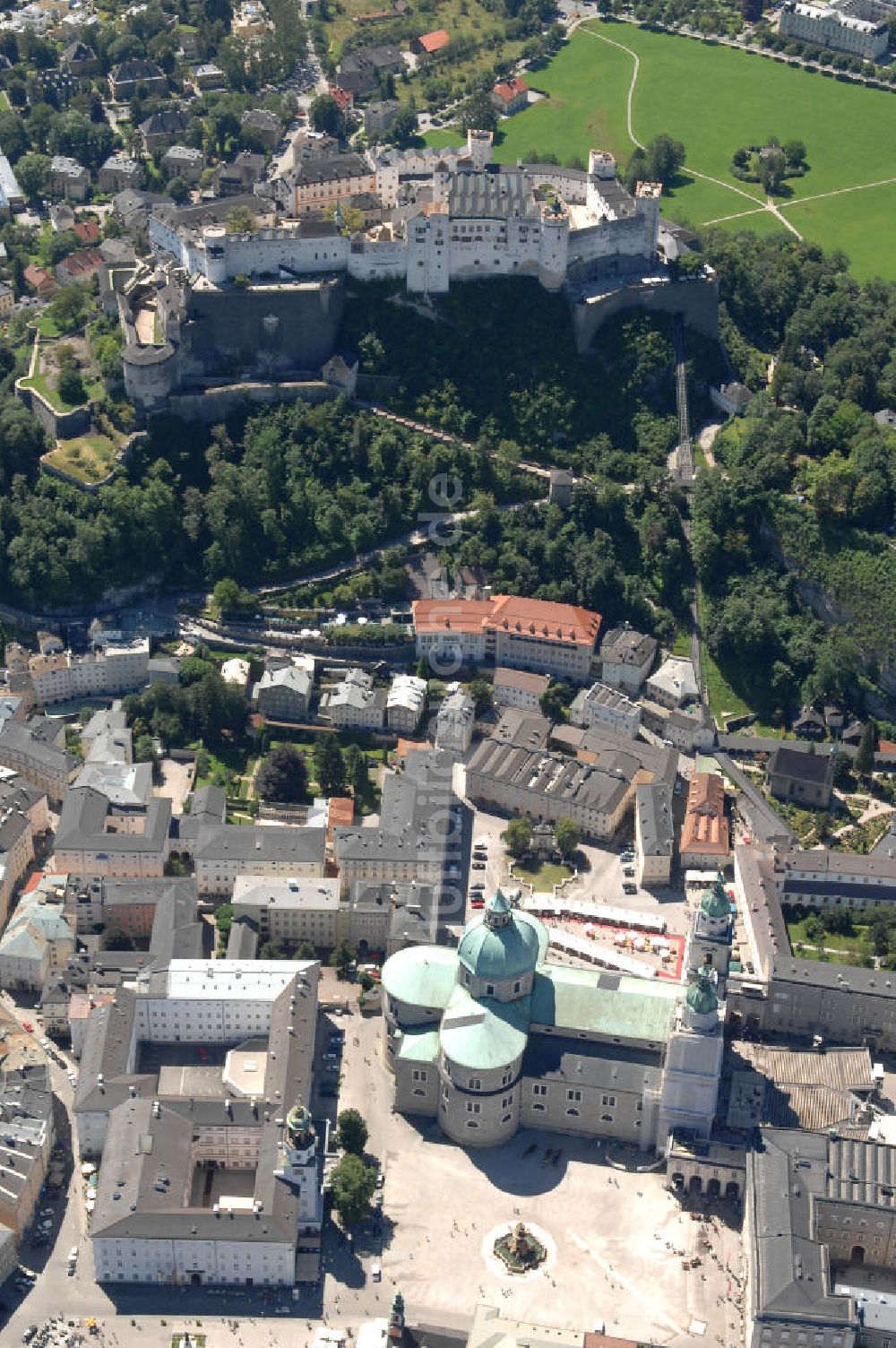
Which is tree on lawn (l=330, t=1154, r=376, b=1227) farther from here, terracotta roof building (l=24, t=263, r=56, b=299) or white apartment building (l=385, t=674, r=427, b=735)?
terracotta roof building (l=24, t=263, r=56, b=299)

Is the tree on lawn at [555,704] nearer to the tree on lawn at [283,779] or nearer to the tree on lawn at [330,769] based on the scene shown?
the tree on lawn at [330,769]

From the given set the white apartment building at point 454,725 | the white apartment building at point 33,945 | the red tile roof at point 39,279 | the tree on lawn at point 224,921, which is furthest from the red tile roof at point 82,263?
the tree on lawn at point 224,921

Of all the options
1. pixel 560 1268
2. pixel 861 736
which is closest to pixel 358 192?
pixel 861 736

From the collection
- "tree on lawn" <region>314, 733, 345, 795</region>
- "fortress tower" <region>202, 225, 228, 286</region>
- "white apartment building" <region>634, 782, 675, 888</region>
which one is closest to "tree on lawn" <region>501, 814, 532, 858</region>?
"white apartment building" <region>634, 782, 675, 888</region>

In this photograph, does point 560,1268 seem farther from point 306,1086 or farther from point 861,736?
point 861,736

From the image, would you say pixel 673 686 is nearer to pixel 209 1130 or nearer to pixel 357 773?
pixel 357 773

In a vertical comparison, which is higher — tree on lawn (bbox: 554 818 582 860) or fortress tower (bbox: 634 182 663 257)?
fortress tower (bbox: 634 182 663 257)
